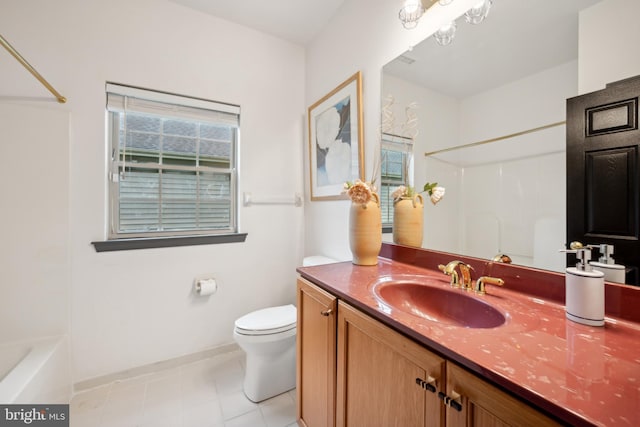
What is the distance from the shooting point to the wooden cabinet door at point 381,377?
0.64 meters

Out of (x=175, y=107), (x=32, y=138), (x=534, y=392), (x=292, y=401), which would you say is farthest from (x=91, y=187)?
(x=534, y=392)

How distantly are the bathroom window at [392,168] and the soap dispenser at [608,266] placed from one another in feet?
2.58

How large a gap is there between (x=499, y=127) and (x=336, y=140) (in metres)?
1.07

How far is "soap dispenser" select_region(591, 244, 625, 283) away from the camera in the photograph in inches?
28.3

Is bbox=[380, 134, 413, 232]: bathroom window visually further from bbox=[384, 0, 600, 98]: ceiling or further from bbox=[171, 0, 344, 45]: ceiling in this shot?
bbox=[171, 0, 344, 45]: ceiling

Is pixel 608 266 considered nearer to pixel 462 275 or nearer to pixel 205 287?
pixel 462 275

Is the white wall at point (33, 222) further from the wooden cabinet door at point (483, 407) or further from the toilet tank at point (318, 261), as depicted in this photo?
the wooden cabinet door at point (483, 407)

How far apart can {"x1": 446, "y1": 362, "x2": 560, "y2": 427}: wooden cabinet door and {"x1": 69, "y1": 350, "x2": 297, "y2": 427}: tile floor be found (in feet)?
3.84

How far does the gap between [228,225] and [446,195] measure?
1.64 meters

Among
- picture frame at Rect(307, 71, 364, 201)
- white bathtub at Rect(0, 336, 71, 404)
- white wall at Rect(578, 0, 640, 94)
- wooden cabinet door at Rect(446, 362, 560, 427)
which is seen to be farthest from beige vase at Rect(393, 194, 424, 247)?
white bathtub at Rect(0, 336, 71, 404)

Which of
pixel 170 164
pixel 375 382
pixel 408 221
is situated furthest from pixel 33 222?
pixel 408 221

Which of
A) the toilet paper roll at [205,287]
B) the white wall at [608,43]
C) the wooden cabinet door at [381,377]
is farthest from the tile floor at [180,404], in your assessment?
the white wall at [608,43]

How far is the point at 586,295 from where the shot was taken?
658 mm

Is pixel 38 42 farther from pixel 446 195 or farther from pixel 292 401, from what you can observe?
pixel 292 401
